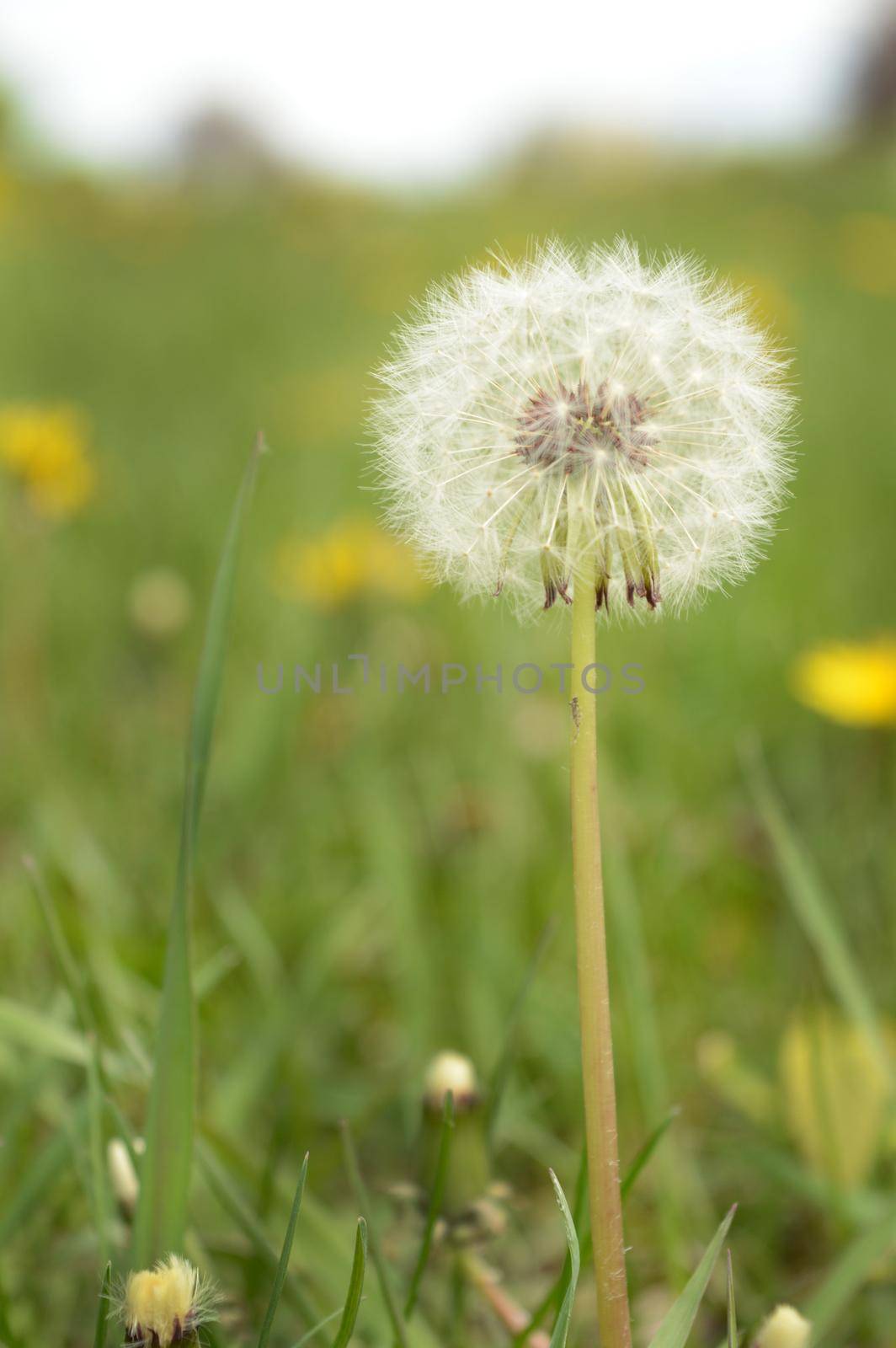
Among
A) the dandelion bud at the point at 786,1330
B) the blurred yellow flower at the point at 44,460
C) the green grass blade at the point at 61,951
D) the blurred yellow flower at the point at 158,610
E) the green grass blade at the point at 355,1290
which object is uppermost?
the blurred yellow flower at the point at 44,460

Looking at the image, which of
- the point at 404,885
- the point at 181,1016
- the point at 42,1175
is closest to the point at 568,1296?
the point at 181,1016

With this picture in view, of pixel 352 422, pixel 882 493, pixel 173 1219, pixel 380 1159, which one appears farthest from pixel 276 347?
pixel 173 1219

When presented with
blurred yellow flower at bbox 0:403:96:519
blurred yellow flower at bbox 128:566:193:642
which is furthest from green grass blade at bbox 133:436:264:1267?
blurred yellow flower at bbox 128:566:193:642

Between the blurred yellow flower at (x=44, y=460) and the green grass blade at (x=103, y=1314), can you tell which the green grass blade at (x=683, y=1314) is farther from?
the blurred yellow flower at (x=44, y=460)

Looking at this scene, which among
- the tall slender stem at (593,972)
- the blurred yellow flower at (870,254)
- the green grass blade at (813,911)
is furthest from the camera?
the blurred yellow flower at (870,254)

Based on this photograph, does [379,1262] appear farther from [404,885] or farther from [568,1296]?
[404,885]

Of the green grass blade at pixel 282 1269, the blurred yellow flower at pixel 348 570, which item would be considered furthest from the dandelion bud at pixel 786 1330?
the blurred yellow flower at pixel 348 570

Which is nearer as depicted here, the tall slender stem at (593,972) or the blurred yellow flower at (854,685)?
the tall slender stem at (593,972)
